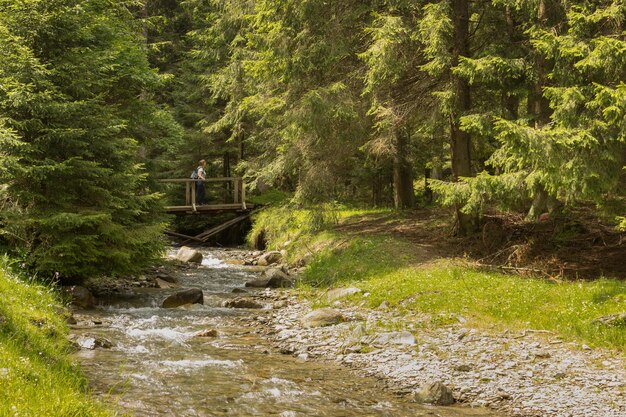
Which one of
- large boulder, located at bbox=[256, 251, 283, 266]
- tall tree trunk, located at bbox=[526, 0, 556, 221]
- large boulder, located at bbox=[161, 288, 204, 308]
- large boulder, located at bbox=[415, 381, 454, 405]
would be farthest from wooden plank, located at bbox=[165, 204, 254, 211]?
large boulder, located at bbox=[415, 381, 454, 405]

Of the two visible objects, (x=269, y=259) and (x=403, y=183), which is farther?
(x=403, y=183)

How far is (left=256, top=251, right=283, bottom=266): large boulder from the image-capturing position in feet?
63.1

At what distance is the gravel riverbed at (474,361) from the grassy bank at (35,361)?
352cm

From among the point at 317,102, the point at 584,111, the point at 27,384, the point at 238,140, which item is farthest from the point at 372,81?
the point at 238,140

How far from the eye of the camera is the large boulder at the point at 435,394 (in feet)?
22.6

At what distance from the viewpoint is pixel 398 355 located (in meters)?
8.44

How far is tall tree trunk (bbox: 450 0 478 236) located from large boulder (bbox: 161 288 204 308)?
22.0 ft

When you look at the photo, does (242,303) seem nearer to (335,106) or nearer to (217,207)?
(335,106)

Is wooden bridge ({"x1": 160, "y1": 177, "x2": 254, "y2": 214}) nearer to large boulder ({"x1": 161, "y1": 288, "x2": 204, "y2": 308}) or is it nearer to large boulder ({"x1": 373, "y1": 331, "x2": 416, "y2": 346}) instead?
large boulder ({"x1": 161, "y1": 288, "x2": 204, "y2": 308})

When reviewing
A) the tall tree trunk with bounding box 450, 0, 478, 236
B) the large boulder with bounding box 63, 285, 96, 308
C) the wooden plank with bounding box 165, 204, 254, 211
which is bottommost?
the large boulder with bounding box 63, 285, 96, 308

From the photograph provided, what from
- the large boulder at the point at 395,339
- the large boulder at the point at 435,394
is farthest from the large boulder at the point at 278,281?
the large boulder at the point at 435,394

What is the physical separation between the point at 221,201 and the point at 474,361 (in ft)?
69.6

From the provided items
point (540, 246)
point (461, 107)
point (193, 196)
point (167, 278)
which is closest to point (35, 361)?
point (167, 278)

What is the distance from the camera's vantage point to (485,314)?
9.47 metres
